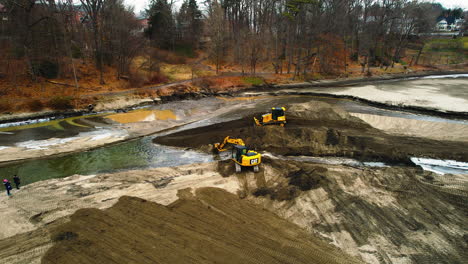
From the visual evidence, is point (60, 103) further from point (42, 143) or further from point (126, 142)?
point (126, 142)

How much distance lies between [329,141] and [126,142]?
16.4m

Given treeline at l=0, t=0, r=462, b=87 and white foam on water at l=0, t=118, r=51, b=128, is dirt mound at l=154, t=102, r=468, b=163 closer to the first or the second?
white foam on water at l=0, t=118, r=51, b=128

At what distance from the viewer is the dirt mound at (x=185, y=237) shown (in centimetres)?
947

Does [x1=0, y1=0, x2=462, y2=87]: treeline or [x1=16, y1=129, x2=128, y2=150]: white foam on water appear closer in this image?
[x1=16, y1=129, x2=128, y2=150]: white foam on water

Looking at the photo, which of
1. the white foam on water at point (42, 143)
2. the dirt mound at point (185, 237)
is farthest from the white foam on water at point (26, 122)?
the dirt mound at point (185, 237)

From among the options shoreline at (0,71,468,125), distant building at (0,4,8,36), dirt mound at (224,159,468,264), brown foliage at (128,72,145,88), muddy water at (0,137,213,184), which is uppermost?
distant building at (0,4,8,36)

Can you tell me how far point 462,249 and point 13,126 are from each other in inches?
1322

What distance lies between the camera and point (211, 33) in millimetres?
51312

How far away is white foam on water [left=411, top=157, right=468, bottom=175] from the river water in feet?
0.35

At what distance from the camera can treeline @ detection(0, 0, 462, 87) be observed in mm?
34688

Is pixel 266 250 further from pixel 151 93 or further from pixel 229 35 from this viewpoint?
pixel 229 35

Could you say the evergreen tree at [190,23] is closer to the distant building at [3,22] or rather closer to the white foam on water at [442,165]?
the distant building at [3,22]

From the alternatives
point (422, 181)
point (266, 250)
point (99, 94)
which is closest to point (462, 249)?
point (422, 181)

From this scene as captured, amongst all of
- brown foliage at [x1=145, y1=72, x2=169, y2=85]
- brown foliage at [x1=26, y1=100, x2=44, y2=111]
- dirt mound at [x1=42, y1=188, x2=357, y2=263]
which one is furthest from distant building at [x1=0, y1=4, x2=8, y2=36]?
dirt mound at [x1=42, y1=188, x2=357, y2=263]
